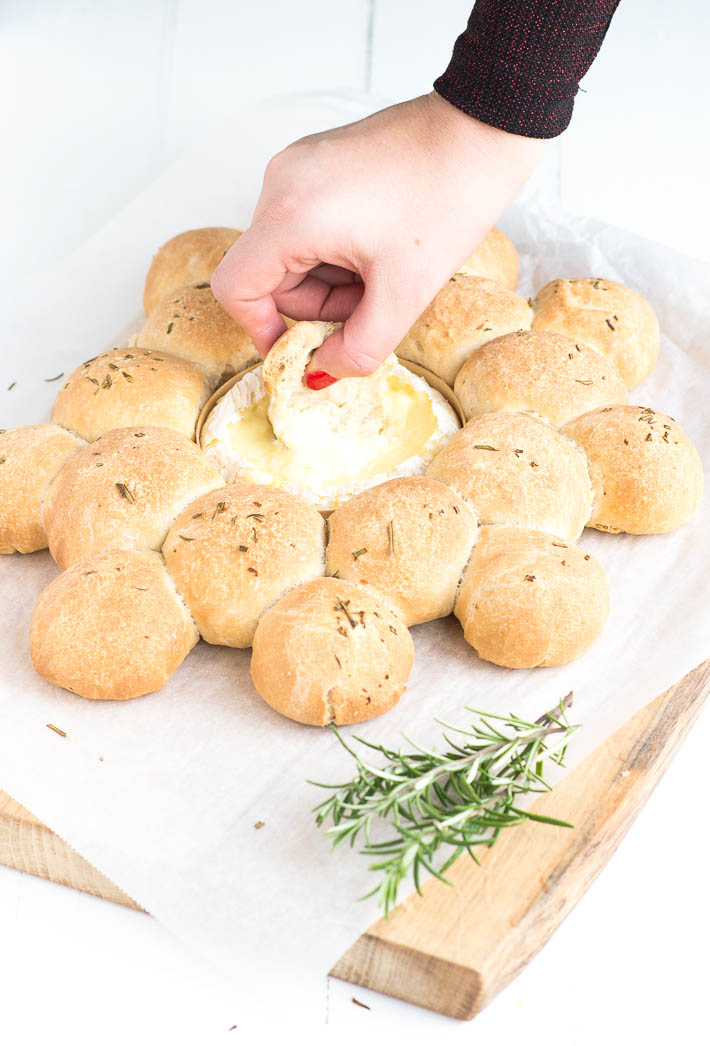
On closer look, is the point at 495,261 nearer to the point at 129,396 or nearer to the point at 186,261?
the point at 186,261

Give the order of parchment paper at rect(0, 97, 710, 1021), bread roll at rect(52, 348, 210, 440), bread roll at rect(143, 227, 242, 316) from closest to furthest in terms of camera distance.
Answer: parchment paper at rect(0, 97, 710, 1021) < bread roll at rect(52, 348, 210, 440) < bread roll at rect(143, 227, 242, 316)

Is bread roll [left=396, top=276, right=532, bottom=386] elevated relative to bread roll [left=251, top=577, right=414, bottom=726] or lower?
elevated

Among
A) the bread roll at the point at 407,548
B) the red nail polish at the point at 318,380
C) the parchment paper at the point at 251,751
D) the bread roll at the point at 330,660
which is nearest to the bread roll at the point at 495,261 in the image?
the parchment paper at the point at 251,751

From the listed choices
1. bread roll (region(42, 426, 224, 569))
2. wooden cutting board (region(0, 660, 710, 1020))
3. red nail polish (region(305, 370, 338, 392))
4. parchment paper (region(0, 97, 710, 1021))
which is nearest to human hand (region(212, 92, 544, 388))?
red nail polish (region(305, 370, 338, 392))

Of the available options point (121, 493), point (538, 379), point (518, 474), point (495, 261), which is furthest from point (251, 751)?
point (495, 261)

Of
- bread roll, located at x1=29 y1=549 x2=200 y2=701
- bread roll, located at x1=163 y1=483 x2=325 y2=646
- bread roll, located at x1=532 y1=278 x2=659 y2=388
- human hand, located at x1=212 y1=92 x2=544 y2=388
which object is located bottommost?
bread roll, located at x1=29 y1=549 x2=200 y2=701

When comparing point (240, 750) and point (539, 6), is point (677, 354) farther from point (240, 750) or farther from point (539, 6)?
point (240, 750)

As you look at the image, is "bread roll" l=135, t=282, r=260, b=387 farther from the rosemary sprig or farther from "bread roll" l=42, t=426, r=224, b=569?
the rosemary sprig

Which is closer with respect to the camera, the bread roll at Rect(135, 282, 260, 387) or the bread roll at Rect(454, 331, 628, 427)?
the bread roll at Rect(454, 331, 628, 427)
